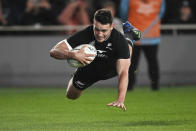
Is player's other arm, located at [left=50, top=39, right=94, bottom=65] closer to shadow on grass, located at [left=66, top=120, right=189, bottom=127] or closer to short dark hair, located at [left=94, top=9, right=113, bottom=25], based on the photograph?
short dark hair, located at [left=94, top=9, right=113, bottom=25]

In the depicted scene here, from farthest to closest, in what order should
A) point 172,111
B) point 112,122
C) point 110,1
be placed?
point 110,1, point 172,111, point 112,122

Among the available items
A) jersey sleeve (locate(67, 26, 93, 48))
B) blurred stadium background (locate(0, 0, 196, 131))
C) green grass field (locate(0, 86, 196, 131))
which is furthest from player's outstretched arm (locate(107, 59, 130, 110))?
blurred stadium background (locate(0, 0, 196, 131))

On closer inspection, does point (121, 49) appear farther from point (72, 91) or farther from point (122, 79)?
point (72, 91)

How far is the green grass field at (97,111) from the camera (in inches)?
354

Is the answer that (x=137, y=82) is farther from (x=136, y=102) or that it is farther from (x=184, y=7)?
(x=136, y=102)

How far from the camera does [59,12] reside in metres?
17.5

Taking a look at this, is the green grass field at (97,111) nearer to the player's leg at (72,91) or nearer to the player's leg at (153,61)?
the player's leg at (72,91)

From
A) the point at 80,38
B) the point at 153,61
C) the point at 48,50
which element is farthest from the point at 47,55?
the point at 80,38

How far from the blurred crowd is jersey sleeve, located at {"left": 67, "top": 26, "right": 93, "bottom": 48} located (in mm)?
7056

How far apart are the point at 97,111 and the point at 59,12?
6731 mm

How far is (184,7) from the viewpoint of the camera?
1723 centimetres

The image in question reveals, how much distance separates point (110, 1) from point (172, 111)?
6.09 metres

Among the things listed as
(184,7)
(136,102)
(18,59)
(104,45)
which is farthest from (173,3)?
(104,45)

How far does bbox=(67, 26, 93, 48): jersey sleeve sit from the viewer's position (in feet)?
31.6
